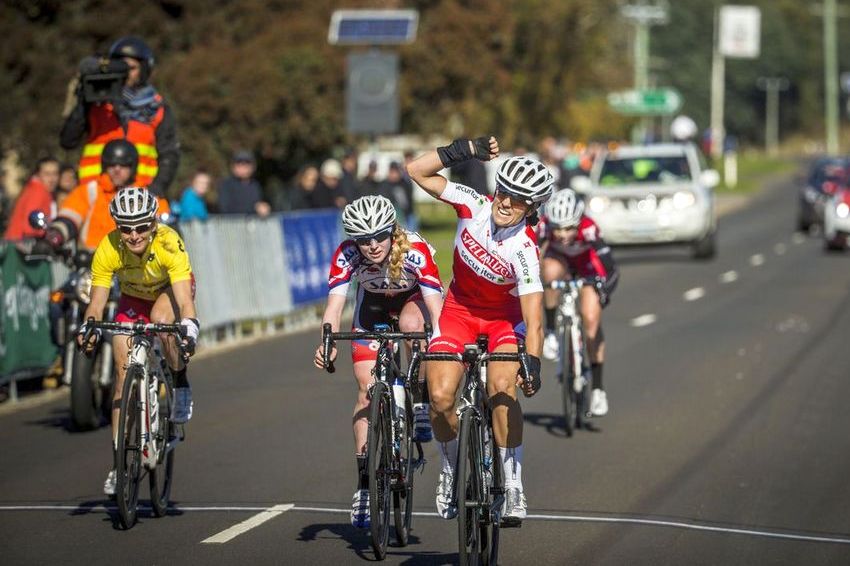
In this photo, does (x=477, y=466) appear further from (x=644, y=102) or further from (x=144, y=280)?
(x=644, y=102)

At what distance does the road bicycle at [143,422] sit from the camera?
9641mm

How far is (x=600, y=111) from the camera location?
194 feet

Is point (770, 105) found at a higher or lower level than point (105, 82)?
higher

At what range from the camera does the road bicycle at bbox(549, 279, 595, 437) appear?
13469 mm

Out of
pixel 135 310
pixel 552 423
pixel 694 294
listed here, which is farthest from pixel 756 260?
pixel 135 310

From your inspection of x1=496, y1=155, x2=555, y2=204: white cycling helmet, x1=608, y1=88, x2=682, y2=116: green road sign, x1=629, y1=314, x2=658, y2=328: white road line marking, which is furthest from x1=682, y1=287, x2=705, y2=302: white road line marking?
x1=608, y1=88, x2=682, y2=116: green road sign

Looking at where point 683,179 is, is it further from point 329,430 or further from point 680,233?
point 329,430

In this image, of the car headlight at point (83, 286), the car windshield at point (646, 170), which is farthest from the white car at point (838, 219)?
the car headlight at point (83, 286)

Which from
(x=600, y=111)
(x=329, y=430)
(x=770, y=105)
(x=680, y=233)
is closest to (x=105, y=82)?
(x=329, y=430)

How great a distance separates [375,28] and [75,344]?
16354 mm

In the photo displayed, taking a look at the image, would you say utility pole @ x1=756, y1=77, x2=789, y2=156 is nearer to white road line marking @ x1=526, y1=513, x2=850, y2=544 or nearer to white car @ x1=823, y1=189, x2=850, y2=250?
white car @ x1=823, y1=189, x2=850, y2=250

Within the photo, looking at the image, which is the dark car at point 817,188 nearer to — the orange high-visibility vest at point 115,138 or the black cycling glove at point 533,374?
the orange high-visibility vest at point 115,138

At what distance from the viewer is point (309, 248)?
22.3m

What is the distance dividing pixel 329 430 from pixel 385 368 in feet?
14.7
